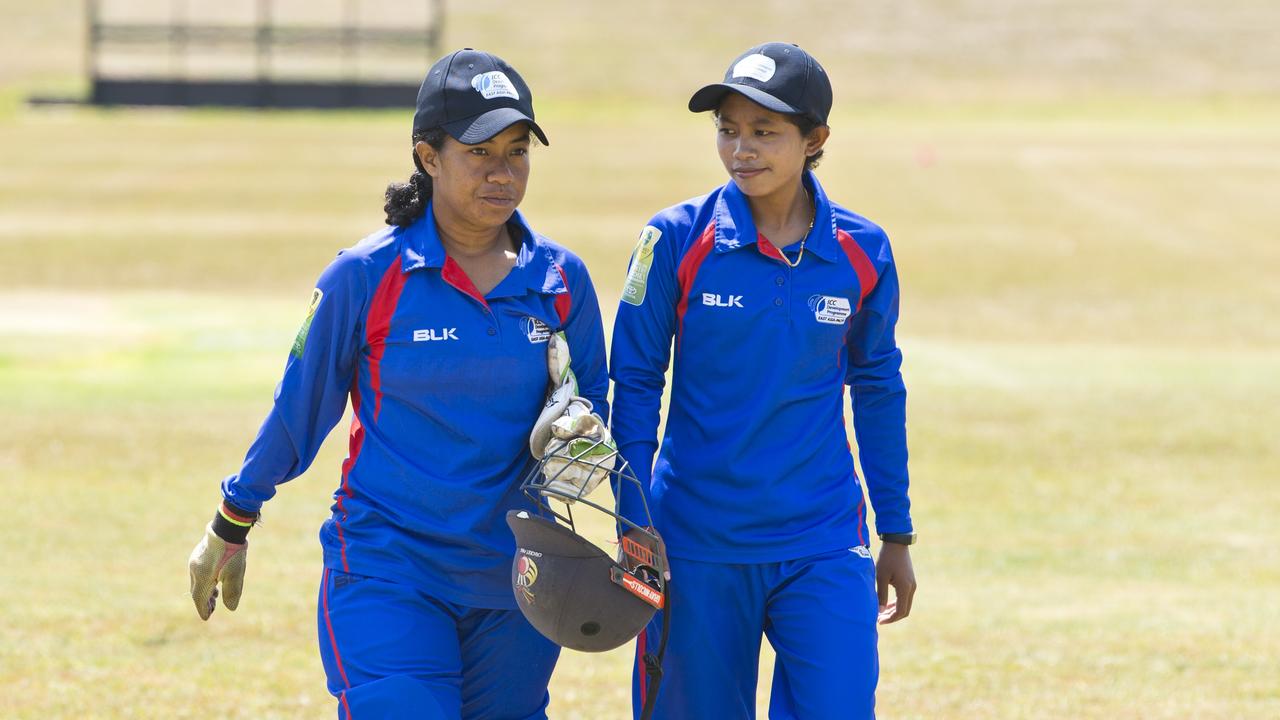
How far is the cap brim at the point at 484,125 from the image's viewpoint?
4.00 metres

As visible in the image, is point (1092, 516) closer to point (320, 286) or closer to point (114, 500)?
point (114, 500)

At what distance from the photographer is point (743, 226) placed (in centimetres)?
440

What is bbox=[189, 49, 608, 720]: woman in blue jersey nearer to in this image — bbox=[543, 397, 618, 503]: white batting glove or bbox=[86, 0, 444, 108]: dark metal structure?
bbox=[543, 397, 618, 503]: white batting glove

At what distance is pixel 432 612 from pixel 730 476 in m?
0.81

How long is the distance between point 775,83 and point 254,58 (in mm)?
57717

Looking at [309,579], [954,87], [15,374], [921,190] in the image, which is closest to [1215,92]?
[954,87]

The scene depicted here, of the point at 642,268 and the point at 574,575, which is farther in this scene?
the point at 642,268

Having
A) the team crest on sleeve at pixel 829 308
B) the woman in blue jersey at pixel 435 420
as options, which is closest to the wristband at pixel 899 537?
the team crest on sleeve at pixel 829 308

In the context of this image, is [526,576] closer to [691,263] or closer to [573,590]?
[573,590]

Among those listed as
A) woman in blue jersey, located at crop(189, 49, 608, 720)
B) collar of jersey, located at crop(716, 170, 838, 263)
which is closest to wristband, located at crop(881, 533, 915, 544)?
collar of jersey, located at crop(716, 170, 838, 263)

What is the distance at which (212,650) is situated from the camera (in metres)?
7.06

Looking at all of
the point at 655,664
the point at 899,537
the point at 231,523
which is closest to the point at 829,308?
the point at 899,537

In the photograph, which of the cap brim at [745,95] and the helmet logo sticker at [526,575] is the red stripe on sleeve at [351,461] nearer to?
the helmet logo sticker at [526,575]

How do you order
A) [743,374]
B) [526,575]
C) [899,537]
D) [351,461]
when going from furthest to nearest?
[899,537], [743,374], [351,461], [526,575]
